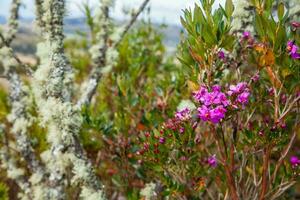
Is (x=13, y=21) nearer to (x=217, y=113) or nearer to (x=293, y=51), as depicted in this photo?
(x=217, y=113)

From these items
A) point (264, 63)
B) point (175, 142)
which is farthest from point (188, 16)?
point (175, 142)

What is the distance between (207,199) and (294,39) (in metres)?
2.15

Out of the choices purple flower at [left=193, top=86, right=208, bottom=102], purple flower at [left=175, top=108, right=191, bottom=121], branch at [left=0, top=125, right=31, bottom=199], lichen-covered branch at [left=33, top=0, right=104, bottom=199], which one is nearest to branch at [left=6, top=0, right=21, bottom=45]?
branch at [left=0, top=125, right=31, bottom=199]

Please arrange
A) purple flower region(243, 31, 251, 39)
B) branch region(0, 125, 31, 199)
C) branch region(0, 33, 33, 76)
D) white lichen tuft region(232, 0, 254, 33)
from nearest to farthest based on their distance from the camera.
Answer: white lichen tuft region(232, 0, 254, 33) → purple flower region(243, 31, 251, 39) → branch region(0, 33, 33, 76) → branch region(0, 125, 31, 199)

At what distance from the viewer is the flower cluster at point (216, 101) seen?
8.30 feet

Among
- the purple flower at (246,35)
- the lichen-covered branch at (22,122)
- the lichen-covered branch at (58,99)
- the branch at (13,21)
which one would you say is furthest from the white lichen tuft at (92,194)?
the branch at (13,21)

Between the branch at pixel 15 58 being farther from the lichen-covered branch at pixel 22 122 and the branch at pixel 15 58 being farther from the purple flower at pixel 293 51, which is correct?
the purple flower at pixel 293 51

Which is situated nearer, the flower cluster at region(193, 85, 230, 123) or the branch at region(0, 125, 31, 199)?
the flower cluster at region(193, 85, 230, 123)

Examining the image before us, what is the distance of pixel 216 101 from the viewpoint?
2.53 m

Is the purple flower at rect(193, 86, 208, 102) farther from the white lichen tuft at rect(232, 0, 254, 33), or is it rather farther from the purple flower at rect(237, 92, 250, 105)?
the white lichen tuft at rect(232, 0, 254, 33)

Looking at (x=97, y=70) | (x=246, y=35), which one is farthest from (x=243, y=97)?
(x=97, y=70)

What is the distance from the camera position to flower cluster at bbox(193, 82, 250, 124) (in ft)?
8.30

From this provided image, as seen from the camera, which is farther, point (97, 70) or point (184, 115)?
point (97, 70)

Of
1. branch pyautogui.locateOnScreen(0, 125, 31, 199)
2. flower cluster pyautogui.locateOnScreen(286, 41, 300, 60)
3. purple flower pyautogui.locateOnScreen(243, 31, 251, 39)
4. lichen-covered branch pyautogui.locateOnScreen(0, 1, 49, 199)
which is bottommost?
branch pyautogui.locateOnScreen(0, 125, 31, 199)
